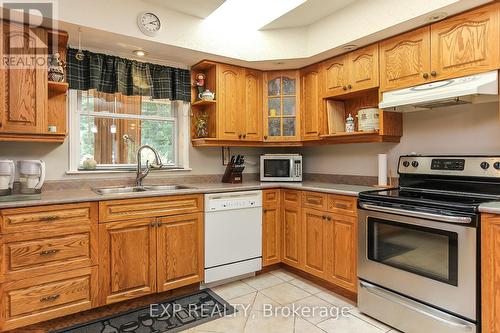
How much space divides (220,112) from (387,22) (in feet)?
5.63

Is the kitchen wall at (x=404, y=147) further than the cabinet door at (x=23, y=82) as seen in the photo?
Yes

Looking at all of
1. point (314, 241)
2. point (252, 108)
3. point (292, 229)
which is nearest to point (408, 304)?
point (314, 241)

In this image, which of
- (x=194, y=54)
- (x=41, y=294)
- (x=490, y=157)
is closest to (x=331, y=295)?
(x=490, y=157)

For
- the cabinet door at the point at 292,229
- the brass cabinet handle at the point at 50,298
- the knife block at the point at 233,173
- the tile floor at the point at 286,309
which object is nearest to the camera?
the brass cabinet handle at the point at 50,298

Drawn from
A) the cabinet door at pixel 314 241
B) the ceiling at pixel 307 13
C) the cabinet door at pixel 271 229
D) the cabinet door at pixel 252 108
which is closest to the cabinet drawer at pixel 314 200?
the cabinet door at pixel 314 241

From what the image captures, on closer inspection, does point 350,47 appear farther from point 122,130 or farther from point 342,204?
point 122,130

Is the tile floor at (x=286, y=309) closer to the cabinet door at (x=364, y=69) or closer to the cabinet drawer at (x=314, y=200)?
the cabinet drawer at (x=314, y=200)

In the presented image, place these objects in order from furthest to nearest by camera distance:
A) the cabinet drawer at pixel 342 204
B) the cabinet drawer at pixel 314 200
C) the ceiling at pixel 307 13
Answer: the cabinet drawer at pixel 314 200 < the ceiling at pixel 307 13 < the cabinet drawer at pixel 342 204

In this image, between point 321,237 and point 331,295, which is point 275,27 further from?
point 331,295

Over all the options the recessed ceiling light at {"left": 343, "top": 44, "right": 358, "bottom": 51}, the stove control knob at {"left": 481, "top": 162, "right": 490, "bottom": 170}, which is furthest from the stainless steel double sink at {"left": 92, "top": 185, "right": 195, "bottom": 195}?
the stove control knob at {"left": 481, "top": 162, "right": 490, "bottom": 170}

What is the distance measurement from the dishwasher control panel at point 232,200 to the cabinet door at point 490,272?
71.4 inches

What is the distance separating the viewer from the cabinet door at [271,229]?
10.2 feet

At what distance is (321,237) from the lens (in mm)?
2787

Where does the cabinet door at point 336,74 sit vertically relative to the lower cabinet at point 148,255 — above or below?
above
